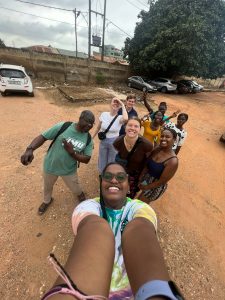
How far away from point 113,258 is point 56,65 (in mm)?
16573

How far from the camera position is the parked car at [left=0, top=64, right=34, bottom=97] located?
31.5ft

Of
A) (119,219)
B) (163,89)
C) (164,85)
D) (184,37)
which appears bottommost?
(163,89)

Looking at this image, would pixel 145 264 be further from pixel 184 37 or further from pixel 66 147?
pixel 184 37

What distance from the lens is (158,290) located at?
2.97ft

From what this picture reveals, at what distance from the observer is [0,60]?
14336 millimetres

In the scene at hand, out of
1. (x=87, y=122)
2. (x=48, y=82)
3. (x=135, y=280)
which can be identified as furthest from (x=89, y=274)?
(x=48, y=82)

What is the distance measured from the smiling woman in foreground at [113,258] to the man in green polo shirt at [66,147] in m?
1.40

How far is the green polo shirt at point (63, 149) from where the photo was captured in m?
2.85

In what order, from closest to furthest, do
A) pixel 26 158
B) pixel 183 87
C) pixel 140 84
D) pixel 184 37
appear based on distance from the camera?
pixel 26 158 < pixel 184 37 < pixel 140 84 < pixel 183 87

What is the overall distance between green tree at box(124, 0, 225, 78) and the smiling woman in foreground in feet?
54.3

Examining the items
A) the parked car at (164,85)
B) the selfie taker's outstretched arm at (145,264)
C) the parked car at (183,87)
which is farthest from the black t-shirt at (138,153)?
the parked car at (183,87)

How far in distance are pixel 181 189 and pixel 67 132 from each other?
136 inches

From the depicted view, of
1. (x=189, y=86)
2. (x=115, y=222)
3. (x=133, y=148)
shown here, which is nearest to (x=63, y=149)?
(x=133, y=148)

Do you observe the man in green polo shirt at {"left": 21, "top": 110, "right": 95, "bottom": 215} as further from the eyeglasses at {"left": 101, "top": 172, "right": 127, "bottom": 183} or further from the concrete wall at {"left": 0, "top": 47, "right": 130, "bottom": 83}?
the concrete wall at {"left": 0, "top": 47, "right": 130, "bottom": 83}
